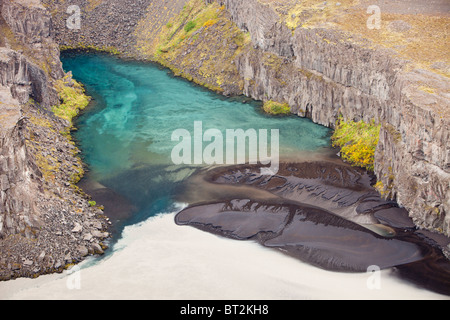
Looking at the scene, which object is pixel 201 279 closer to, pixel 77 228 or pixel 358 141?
pixel 77 228

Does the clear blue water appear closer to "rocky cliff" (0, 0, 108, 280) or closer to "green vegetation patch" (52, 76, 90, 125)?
"green vegetation patch" (52, 76, 90, 125)

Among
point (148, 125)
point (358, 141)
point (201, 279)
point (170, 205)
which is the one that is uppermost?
point (358, 141)

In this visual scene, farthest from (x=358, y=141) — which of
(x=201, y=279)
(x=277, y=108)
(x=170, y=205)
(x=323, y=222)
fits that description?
(x=201, y=279)

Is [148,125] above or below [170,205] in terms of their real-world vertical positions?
above
